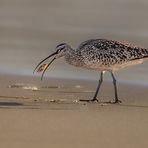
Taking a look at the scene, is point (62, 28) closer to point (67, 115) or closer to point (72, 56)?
point (72, 56)

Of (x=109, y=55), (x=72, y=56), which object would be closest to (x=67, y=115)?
(x=109, y=55)

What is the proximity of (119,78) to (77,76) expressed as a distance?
24.0 inches

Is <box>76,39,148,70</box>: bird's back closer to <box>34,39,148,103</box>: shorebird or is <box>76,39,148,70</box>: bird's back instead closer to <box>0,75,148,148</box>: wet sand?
<box>34,39,148,103</box>: shorebird

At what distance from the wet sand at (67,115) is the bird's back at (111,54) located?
44cm

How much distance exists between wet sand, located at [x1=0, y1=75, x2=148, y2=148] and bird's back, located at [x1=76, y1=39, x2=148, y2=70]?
1.43ft

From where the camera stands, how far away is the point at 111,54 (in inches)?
466

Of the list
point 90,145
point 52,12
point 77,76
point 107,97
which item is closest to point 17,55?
point 77,76

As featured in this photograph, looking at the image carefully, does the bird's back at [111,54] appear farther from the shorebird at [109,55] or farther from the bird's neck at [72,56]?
the bird's neck at [72,56]

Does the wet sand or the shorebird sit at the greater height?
the shorebird

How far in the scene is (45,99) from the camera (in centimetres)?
1134

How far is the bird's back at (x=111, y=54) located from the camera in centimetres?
1177

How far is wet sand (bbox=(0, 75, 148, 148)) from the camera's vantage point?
900cm

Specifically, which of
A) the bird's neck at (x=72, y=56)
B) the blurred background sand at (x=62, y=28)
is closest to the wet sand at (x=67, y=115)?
the bird's neck at (x=72, y=56)

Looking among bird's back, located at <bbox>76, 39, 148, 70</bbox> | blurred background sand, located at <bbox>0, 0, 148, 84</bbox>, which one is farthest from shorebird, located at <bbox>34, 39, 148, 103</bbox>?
blurred background sand, located at <bbox>0, 0, 148, 84</bbox>
